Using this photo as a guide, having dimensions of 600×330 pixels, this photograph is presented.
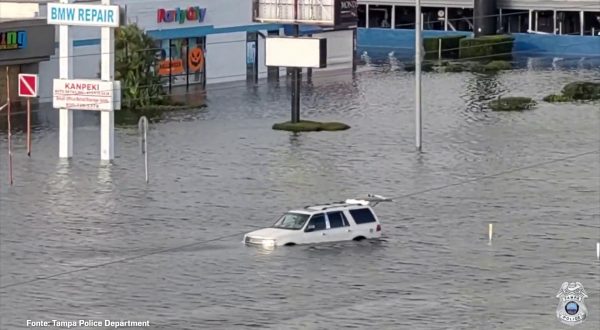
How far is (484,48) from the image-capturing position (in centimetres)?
9481

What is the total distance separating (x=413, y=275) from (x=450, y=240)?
4.46 meters

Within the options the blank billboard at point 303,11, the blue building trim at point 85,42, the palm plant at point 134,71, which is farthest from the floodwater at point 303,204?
the blue building trim at point 85,42

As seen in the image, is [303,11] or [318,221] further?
[303,11]

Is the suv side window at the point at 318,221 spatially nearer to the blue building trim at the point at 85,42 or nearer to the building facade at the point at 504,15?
the blue building trim at the point at 85,42

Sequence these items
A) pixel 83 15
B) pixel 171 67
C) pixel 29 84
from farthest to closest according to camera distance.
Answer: pixel 171 67 < pixel 83 15 < pixel 29 84

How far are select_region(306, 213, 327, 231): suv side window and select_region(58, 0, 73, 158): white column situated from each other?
53.9 ft

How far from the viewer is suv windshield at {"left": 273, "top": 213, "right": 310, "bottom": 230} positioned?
1583 inches

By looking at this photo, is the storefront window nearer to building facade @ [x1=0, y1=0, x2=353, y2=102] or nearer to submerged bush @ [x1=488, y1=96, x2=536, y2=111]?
building facade @ [x1=0, y1=0, x2=353, y2=102]

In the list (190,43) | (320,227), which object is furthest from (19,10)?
(320,227)

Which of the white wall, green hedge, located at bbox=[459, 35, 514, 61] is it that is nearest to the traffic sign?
the white wall

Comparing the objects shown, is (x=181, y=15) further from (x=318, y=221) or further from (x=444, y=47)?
(x=318, y=221)

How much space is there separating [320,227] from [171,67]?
38552 millimetres

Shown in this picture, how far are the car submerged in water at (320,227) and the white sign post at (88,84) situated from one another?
14.4 metres

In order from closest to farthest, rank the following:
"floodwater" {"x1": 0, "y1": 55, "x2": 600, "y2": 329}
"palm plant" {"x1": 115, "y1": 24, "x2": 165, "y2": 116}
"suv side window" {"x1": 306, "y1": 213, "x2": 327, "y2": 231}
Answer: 1. "floodwater" {"x1": 0, "y1": 55, "x2": 600, "y2": 329}
2. "suv side window" {"x1": 306, "y1": 213, "x2": 327, "y2": 231}
3. "palm plant" {"x1": 115, "y1": 24, "x2": 165, "y2": 116}
